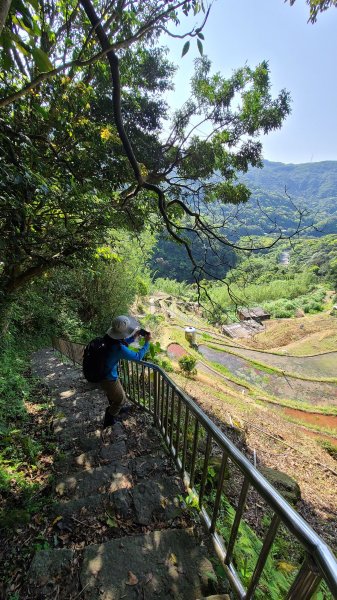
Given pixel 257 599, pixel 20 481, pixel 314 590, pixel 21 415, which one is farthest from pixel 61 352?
pixel 314 590

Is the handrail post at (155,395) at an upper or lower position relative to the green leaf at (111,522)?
upper

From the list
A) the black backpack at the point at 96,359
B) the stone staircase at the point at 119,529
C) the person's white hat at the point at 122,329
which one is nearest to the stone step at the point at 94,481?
the stone staircase at the point at 119,529

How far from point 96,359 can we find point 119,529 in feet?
5.08

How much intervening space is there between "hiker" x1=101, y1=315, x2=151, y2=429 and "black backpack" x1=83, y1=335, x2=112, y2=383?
0.13 ft

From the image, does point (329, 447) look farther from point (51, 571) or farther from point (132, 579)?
point (51, 571)

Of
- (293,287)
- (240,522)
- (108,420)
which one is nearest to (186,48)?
(240,522)

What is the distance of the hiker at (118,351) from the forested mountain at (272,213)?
53.5 inches

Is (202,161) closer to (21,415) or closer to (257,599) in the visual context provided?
(21,415)

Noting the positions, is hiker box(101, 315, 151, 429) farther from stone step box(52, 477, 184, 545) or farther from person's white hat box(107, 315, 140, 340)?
stone step box(52, 477, 184, 545)

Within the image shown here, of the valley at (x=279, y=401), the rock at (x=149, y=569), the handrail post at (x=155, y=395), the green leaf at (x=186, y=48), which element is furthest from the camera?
the valley at (x=279, y=401)

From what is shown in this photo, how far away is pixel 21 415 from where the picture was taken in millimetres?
3990

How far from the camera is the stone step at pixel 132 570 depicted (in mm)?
1759

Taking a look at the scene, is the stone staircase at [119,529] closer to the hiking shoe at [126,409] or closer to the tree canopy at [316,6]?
the hiking shoe at [126,409]

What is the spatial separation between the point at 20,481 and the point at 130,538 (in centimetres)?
133
